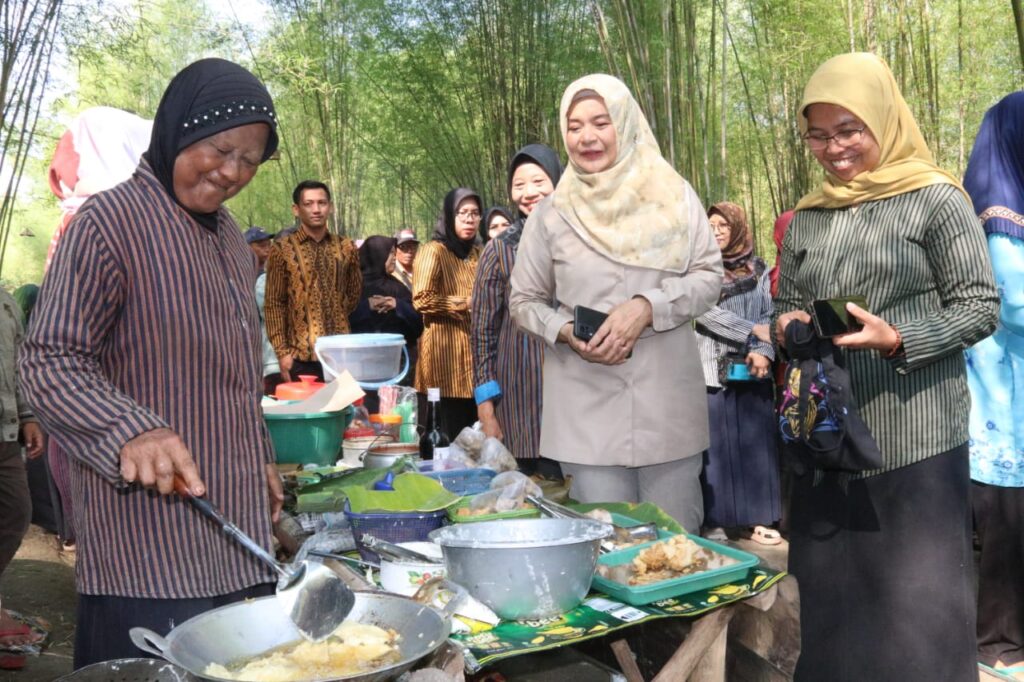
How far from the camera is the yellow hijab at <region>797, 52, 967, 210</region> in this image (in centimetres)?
199

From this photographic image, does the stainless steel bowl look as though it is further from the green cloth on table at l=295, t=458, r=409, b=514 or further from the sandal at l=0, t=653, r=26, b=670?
the sandal at l=0, t=653, r=26, b=670

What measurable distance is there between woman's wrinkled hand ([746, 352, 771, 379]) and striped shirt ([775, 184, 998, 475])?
206 cm

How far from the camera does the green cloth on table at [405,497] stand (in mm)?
1726

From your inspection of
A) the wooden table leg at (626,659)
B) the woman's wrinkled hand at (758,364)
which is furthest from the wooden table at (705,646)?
the woman's wrinkled hand at (758,364)

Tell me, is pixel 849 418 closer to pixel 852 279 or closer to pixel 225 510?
pixel 852 279

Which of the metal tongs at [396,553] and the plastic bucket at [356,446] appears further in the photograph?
the plastic bucket at [356,446]

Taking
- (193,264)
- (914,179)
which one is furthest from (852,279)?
(193,264)

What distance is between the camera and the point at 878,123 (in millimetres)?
2020

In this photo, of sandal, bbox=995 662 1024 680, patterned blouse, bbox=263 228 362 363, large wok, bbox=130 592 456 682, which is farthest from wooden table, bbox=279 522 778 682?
patterned blouse, bbox=263 228 362 363

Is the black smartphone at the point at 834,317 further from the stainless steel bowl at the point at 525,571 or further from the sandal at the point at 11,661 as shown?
the sandal at the point at 11,661

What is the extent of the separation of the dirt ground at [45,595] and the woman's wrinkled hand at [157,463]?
231 centimetres

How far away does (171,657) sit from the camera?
106cm

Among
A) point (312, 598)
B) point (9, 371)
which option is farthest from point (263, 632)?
point (9, 371)

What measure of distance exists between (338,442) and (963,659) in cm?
182
